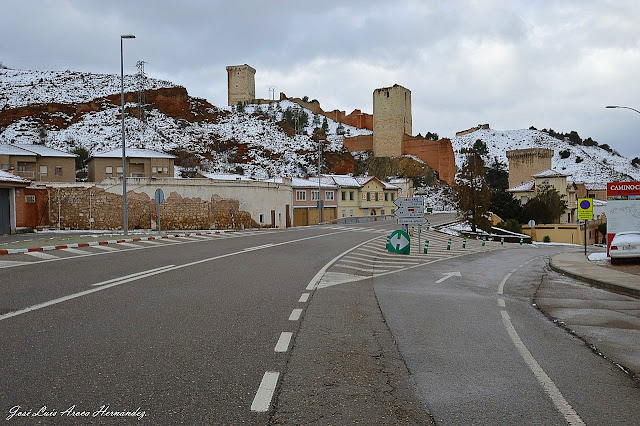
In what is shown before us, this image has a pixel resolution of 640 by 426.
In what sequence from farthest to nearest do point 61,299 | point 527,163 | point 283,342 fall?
1. point 527,163
2. point 61,299
3. point 283,342

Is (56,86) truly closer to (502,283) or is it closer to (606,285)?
(502,283)

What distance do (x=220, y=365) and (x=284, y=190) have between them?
47244 millimetres


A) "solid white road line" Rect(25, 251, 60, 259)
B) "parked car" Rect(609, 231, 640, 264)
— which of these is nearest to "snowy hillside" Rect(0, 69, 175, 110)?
"solid white road line" Rect(25, 251, 60, 259)

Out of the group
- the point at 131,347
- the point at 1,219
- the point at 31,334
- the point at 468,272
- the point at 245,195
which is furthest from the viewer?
the point at 245,195

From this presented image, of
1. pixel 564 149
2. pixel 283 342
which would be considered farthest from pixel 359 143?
pixel 283 342

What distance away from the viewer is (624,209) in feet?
69.0

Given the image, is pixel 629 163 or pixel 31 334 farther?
pixel 629 163

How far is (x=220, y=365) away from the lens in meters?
5.25

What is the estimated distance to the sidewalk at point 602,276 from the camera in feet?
44.3

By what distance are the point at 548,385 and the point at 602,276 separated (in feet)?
41.8

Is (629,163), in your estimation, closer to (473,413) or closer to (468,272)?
(468,272)

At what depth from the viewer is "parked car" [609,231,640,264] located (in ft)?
62.1

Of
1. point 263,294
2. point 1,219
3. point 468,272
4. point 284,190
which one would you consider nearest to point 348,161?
point 284,190

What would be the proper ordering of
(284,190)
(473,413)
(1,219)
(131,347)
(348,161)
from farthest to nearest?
(348,161) < (284,190) < (1,219) < (131,347) < (473,413)
